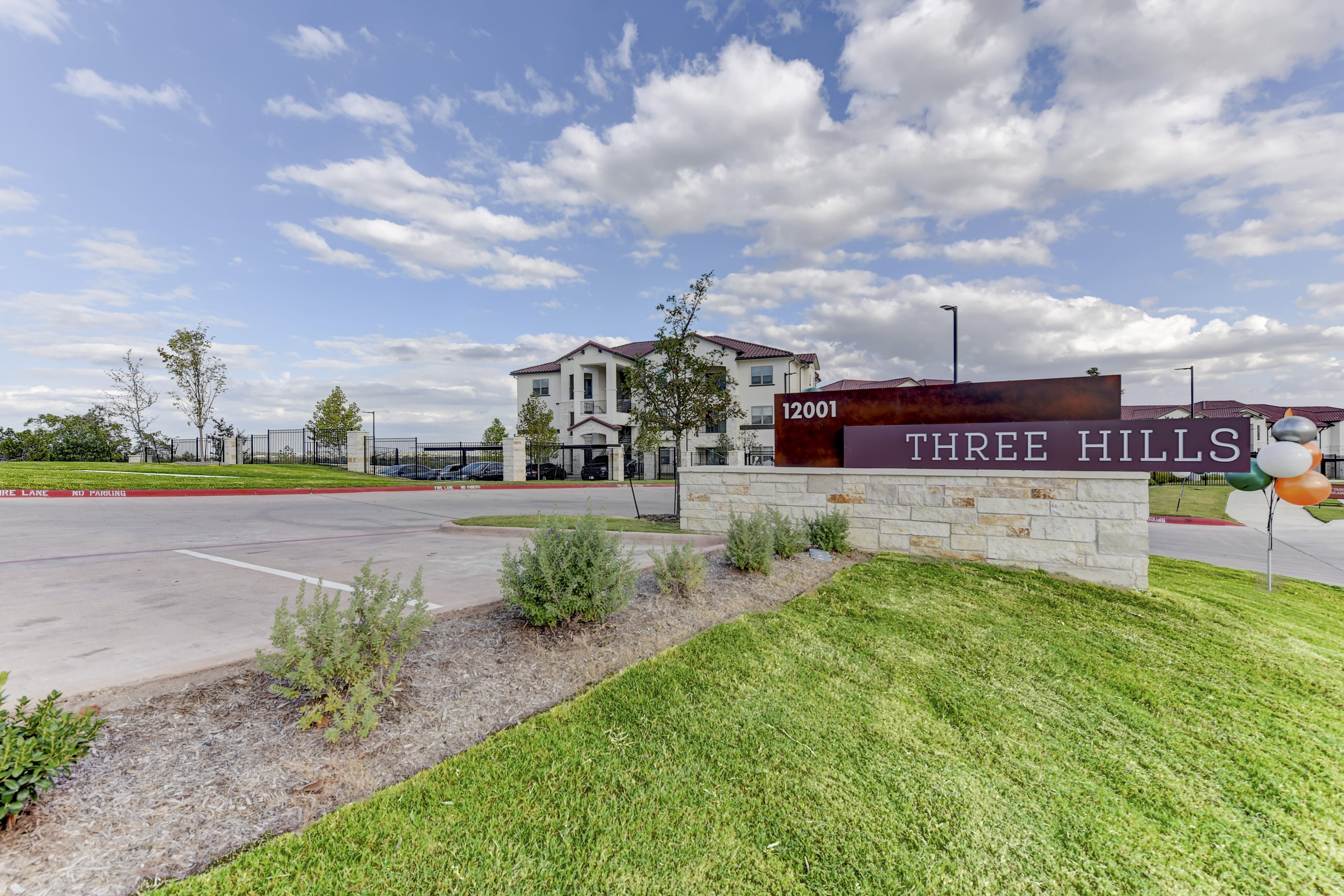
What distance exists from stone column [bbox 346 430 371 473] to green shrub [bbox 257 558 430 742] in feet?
105

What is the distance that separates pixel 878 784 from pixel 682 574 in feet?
9.97

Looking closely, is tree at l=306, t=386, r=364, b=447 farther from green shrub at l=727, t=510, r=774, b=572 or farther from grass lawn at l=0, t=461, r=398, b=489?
green shrub at l=727, t=510, r=774, b=572

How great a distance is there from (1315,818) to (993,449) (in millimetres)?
4959

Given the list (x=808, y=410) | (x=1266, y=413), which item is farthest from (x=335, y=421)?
(x=1266, y=413)

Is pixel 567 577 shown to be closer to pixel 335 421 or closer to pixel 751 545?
pixel 751 545

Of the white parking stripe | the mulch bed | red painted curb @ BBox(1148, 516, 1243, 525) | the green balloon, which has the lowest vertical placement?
red painted curb @ BBox(1148, 516, 1243, 525)

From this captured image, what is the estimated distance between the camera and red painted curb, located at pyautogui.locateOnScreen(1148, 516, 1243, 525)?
16906 mm

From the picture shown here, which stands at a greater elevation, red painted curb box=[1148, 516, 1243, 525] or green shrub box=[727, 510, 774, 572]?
green shrub box=[727, 510, 774, 572]

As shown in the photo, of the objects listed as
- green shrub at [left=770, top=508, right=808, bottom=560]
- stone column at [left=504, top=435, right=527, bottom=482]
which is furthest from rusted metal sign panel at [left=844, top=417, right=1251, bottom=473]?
stone column at [left=504, top=435, right=527, bottom=482]

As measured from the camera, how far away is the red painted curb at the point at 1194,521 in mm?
16906

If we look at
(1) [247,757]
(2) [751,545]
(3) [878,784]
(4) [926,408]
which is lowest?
(3) [878,784]

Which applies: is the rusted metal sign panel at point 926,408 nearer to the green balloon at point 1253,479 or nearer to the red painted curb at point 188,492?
the green balloon at point 1253,479

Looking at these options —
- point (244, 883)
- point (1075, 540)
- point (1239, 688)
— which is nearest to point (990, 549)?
point (1075, 540)

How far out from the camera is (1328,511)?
65.3 feet
